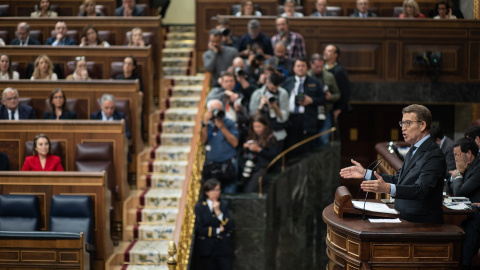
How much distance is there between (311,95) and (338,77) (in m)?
0.64

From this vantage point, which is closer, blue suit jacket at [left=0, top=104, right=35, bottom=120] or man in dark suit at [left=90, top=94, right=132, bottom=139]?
man in dark suit at [left=90, top=94, right=132, bottom=139]

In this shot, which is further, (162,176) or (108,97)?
(162,176)

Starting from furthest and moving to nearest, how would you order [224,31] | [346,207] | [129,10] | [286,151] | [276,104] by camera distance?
[129,10]
[224,31]
[286,151]
[276,104]
[346,207]

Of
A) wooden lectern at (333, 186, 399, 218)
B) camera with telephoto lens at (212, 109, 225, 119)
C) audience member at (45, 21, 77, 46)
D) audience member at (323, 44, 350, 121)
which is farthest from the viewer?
audience member at (45, 21, 77, 46)

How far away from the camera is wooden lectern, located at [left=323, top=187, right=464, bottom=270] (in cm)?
340

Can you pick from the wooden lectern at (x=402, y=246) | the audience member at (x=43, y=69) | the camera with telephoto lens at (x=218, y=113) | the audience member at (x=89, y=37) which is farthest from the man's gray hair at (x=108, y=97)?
the wooden lectern at (x=402, y=246)

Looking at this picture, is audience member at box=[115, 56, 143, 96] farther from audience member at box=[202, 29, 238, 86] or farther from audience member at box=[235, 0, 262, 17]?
audience member at box=[235, 0, 262, 17]

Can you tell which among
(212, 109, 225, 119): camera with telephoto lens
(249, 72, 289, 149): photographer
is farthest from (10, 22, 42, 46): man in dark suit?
(212, 109, 225, 119): camera with telephoto lens

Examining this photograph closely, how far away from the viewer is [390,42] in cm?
870

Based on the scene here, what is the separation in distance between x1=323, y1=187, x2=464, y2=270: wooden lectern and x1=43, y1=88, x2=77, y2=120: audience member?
3.66 meters

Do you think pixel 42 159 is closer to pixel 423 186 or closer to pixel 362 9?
pixel 423 186

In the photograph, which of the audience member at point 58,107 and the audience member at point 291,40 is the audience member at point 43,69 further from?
the audience member at point 291,40

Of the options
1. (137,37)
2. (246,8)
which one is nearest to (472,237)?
(137,37)

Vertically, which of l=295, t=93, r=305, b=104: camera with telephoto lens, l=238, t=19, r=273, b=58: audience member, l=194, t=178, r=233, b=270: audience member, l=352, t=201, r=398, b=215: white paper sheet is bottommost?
l=194, t=178, r=233, b=270: audience member
